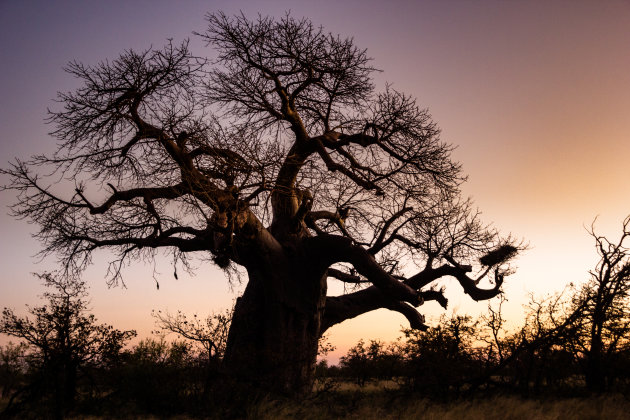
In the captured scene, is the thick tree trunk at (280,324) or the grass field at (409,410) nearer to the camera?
the grass field at (409,410)

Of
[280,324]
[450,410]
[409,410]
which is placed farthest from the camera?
[280,324]

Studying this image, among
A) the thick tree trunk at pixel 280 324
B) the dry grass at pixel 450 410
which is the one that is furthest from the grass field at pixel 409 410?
the thick tree trunk at pixel 280 324

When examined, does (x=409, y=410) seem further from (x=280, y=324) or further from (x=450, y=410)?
(x=280, y=324)

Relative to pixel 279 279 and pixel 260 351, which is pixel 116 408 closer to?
pixel 260 351

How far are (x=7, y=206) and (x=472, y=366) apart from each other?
8402 millimetres

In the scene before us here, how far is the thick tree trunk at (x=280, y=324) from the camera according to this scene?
7723 millimetres

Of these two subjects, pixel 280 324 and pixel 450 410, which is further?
pixel 280 324

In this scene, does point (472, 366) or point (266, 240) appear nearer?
point (266, 240)

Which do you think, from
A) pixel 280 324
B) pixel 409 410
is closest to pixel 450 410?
pixel 409 410

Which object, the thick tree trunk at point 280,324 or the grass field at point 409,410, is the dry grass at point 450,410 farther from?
the thick tree trunk at point 280,324

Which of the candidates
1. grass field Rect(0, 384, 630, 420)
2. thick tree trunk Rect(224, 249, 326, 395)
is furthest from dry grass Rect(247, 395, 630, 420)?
thick tree trunk Rect(224, 249, 326, 395)

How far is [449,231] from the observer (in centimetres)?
988

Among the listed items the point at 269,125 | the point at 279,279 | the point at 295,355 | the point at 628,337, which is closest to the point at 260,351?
the point at 295,355

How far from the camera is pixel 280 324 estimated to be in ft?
26.4
